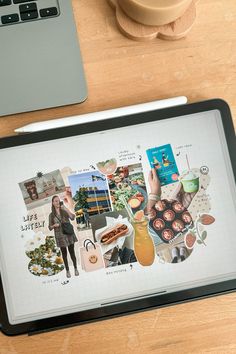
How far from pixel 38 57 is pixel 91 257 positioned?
0.26 meters

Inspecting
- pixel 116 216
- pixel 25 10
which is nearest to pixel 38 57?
pixel 25 10

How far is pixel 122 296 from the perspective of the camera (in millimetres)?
513

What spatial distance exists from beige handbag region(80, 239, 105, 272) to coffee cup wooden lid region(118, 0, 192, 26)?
291 mm

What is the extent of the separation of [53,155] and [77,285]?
16 centimetres

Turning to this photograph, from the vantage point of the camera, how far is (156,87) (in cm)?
57

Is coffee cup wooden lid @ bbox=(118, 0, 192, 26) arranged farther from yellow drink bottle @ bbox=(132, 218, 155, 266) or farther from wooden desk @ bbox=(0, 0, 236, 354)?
yellow drink bottle @ bbox=(132, 218, 155, 266)

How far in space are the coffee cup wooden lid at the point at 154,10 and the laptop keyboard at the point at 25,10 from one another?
0.30ft

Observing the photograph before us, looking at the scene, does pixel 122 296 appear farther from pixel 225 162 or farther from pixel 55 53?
pixel 55 53

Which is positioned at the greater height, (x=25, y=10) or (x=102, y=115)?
(x=25, y=10)

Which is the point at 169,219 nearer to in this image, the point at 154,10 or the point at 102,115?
the point at 102,115

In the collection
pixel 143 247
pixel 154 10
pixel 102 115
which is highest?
pixel 154 10

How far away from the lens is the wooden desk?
533 millimetres

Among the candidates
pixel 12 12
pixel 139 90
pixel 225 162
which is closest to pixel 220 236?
pixel 225 162

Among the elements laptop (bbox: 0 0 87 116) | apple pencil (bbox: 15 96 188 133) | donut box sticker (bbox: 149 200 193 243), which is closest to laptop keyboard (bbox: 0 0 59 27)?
laptop (bbox: 0 0 87 116)
